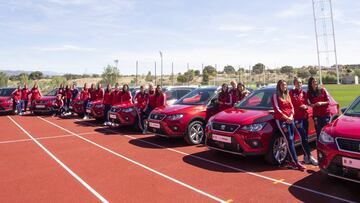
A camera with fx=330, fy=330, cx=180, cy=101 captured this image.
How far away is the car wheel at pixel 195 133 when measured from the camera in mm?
9055

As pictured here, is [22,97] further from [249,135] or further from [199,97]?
[249,135]

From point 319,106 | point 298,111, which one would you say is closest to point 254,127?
point 298,111

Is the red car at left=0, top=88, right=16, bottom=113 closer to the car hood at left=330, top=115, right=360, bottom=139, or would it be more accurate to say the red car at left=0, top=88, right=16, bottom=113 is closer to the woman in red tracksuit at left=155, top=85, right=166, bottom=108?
the woman in red tracksuit at left=155, top=85, right=166, bottom=108

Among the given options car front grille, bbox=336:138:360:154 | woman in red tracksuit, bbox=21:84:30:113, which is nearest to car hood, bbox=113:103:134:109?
car front grille, bbox=336:138:360:154

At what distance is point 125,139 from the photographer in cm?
1024

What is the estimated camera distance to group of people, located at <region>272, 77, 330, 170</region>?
21.6ft

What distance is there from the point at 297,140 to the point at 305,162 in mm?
586

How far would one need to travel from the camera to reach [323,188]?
5387 mm

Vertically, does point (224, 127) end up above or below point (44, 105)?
below

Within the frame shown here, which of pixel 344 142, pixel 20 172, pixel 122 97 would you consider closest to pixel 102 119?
pixel 122 97

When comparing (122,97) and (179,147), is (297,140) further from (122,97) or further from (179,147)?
(122,97)

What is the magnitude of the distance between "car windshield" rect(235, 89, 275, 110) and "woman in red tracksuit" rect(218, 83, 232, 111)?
4.36 ft

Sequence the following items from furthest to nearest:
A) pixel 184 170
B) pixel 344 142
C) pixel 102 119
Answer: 1. pixel 102 119
2. pixel 184 170
3. pixel 344 142

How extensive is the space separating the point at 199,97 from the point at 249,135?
357 cm
